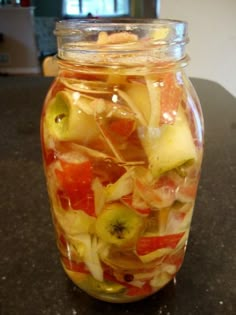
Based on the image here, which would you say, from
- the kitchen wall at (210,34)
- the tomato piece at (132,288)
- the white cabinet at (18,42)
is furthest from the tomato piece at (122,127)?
the white cabinet at (18,42)

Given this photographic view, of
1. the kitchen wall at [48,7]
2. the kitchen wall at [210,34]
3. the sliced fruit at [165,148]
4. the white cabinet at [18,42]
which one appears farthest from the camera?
the kitchen wall at [48,7]

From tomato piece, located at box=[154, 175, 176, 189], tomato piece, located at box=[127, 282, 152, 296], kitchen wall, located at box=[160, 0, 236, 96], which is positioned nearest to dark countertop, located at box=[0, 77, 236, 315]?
tomato piece, located at box=[127, 282, 152, 296]

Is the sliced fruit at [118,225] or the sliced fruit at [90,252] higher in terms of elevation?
the sliced fruit at [118,225]

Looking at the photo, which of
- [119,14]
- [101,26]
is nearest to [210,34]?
[101,26]

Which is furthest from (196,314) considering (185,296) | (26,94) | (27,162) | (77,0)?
(77,0)

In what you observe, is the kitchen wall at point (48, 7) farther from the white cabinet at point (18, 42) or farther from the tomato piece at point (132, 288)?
the tomato piece at point (132, 288)

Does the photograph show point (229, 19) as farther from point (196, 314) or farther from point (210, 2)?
point (196, 314)
